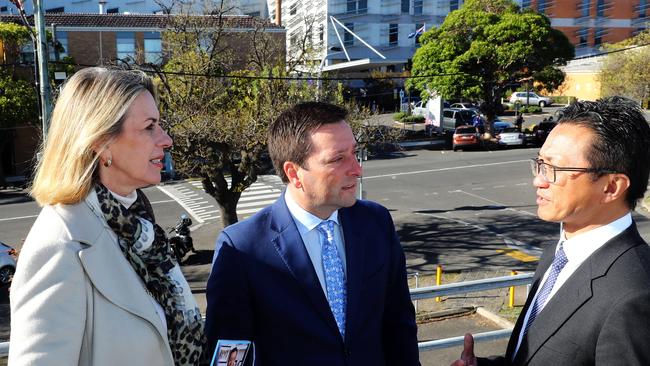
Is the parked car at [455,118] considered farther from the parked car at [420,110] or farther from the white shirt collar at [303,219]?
the white shirt collar at [303,219]

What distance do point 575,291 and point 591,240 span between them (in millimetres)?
230

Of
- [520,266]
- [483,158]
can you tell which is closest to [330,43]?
[483,158]

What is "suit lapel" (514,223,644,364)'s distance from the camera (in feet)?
7.79

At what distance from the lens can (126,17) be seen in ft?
121

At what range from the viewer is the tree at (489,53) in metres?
32.0

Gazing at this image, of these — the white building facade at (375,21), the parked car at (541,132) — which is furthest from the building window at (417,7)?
the parked car at (541,132)

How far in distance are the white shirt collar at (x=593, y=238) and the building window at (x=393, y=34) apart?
46213mm

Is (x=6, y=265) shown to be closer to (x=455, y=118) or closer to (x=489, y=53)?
(x=489, y=53)

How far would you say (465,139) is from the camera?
1294 inches

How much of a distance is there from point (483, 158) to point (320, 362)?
28872mm

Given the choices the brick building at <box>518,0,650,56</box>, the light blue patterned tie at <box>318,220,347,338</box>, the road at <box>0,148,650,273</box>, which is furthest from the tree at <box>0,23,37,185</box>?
the brick building at <box>518,0,650,56</box>

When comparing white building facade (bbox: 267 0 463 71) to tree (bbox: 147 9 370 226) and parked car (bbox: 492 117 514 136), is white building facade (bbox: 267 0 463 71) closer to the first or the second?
parked car (bbox: 492 117 514 136)

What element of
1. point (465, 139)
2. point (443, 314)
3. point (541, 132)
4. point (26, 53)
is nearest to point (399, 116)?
point (465, 139)

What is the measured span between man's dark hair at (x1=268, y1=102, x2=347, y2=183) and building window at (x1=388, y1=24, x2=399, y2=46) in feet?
150
